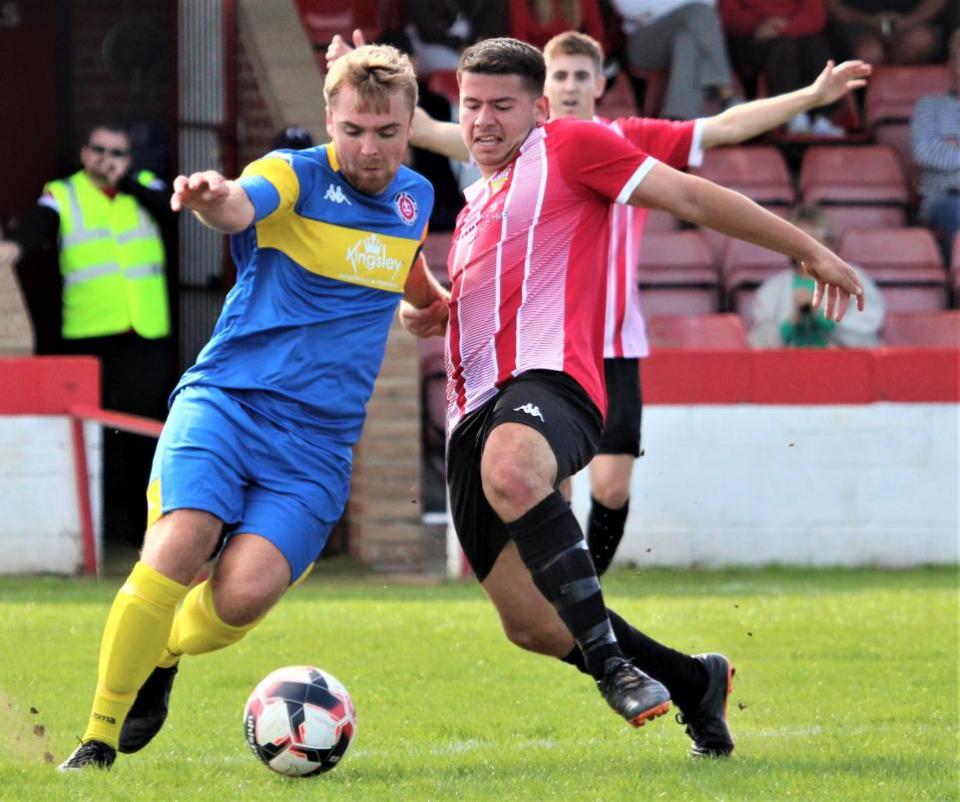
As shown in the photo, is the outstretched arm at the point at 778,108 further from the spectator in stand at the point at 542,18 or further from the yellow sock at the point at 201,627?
the spectator in stand at the point at 542,18

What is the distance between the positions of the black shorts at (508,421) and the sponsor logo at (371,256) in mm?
550

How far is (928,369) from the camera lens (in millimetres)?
11656

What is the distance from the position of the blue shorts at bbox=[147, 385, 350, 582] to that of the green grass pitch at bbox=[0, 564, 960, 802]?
742 mm

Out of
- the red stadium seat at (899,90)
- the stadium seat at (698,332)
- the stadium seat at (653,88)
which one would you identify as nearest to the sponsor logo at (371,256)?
the stadium seat at (698,332)

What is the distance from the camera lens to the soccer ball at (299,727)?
551cm

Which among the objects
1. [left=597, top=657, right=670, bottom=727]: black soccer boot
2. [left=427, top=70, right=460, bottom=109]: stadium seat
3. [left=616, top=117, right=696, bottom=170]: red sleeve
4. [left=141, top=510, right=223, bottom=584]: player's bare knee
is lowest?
[left=597, top=657, right=670, bottom=727]: black soccer boot

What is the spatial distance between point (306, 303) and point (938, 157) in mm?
9835

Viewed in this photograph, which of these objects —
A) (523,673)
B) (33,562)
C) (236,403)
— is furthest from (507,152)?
(33,562)

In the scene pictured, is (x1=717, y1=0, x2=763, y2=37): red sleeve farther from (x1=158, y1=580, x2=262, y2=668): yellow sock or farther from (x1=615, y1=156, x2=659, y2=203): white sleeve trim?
(x1=158, y1=580, x2=262, y2=668): yellow sock

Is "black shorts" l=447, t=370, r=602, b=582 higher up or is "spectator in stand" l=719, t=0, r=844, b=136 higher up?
"spectator in stand" l=719, t=0, r=844, b=136

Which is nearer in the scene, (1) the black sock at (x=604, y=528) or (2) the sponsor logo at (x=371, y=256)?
(2) the sponsor logo at (x=371, y=256)

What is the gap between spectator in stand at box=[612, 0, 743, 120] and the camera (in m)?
14.2

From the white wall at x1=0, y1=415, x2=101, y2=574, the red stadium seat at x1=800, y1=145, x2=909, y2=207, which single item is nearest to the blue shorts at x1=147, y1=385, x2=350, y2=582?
the white wall at x1=0, y1=415, x2=101, y2=574

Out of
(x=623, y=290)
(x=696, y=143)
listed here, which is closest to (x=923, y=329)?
(x=623, y=290)
